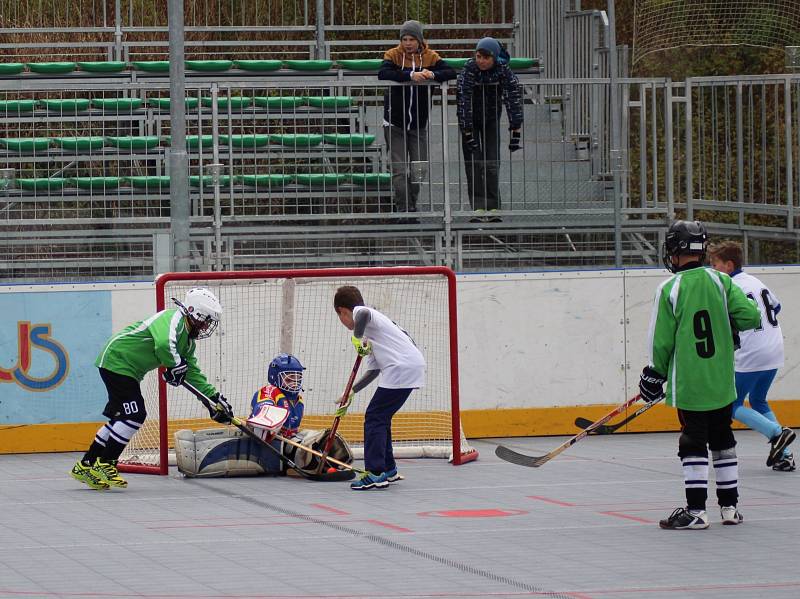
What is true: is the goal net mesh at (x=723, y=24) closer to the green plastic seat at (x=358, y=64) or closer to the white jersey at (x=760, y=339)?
the green plastic seat at (x=358, y=64)

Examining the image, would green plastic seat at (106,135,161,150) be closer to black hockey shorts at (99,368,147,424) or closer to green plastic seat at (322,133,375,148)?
green plastic seat at (322,133,375,148)

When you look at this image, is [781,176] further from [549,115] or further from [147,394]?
[147,394]

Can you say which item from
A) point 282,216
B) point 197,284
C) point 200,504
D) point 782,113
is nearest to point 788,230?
point 782,113

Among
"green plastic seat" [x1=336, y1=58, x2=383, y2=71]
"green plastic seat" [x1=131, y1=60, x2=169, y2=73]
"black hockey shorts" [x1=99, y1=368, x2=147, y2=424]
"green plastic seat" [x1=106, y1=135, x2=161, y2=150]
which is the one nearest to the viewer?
"black hockey shorts" [x1=99, y1=368, x2=147, y2=424]

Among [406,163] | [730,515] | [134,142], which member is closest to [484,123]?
[406,163]

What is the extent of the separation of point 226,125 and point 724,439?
696 centimetres

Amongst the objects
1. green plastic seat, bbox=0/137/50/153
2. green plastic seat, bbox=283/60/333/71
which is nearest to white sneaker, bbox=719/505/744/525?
green plastic seat, bbox=0/137/50/153

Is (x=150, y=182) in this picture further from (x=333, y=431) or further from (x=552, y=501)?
(x=552, y=501)

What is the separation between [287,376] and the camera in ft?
36.0

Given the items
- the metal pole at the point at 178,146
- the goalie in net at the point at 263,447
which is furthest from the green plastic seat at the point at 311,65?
the goalie in net at the point at 263,447

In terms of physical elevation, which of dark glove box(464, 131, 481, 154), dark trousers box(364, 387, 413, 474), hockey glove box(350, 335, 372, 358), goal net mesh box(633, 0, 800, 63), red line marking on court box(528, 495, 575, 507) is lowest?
red line marking on court box(528, 495, 575, 507)

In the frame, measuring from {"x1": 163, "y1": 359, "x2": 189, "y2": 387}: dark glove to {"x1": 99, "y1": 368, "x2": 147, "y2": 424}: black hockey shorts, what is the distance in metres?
0.29

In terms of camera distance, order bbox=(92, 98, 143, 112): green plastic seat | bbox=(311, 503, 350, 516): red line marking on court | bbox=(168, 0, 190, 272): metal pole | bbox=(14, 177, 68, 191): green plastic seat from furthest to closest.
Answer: bbox=(92, 98, 143, 112): green plastic seat
bbox=(14, 177, 68, 191): green plastic seat
bbox=(168, 0, 190, 272): metal pole
bbox=(311, 503, 350, 516): red line marking on court

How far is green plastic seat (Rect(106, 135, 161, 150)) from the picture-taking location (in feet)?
45.5
